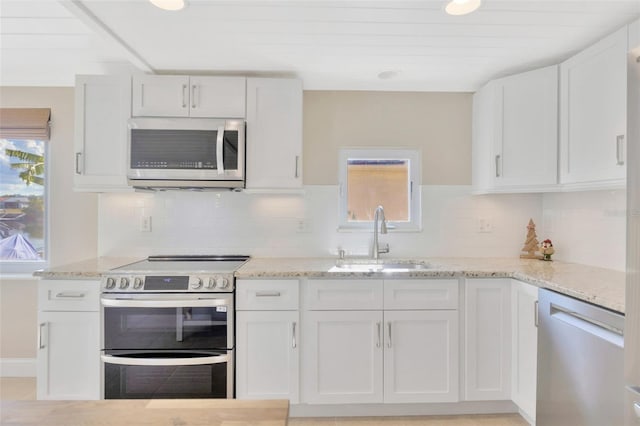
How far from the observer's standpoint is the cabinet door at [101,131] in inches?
91.2

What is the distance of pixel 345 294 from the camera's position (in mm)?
2068

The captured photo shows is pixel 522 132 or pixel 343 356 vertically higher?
pixel 522 132

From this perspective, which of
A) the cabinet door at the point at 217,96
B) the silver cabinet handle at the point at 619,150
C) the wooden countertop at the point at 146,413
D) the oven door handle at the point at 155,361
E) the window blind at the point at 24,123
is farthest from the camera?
the window blind at the point at 24,123

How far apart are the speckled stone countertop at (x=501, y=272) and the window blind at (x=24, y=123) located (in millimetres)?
1966

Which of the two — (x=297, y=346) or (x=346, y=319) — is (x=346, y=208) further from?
(x=297, y=346)

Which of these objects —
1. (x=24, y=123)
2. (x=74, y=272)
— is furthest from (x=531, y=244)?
(x=24, y=123)

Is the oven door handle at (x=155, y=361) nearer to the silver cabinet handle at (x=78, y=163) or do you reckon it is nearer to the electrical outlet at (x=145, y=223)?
the electrical outlet at (x=145, y=223)

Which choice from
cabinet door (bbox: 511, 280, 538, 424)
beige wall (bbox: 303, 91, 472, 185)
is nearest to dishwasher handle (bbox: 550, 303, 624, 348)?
cabinet door (bbox: 511, 280, 538, 424)

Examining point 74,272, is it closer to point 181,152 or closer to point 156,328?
point 156,328

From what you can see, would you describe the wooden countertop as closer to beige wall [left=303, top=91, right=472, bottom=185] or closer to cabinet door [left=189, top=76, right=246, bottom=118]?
cabinet door [left=189, top=76, right=246, bottom=118]

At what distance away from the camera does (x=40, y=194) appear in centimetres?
274

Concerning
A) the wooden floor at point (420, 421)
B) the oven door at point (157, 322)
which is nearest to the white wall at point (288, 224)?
the oven door at point (157, 322)

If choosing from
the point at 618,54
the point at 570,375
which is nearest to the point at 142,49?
the point at 618,54

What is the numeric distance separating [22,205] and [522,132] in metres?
3.86
